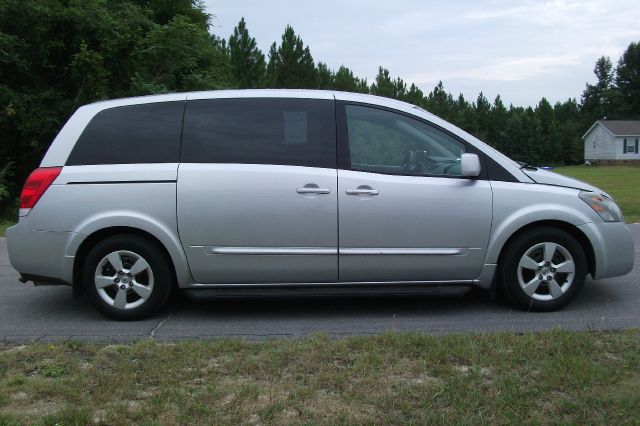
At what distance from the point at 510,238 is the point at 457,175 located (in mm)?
701

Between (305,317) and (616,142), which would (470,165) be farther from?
(616,142)

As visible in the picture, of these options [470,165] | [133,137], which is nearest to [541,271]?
[470,165]

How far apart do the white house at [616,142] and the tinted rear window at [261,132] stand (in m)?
64.1

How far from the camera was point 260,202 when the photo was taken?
5.00 metres

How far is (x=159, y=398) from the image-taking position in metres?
3.34

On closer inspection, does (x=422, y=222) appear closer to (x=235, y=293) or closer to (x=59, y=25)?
(x=235, y=293)

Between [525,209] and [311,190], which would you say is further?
[525,209]

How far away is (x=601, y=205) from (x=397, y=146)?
182 centimetres

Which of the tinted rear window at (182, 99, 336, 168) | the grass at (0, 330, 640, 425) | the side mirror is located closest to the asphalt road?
the grass at (0, 330, 640, 425)

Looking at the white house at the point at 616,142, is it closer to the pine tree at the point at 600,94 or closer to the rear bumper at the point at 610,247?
the pine tree at the point at 600,94

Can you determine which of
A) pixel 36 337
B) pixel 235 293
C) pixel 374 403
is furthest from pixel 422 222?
pixel 36 337

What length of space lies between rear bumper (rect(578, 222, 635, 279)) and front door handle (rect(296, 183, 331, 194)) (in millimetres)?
2171

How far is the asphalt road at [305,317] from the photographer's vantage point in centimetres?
482

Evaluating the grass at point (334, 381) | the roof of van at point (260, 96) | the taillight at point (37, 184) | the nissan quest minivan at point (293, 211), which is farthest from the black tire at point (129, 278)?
the roof of van at point (260, 96)
